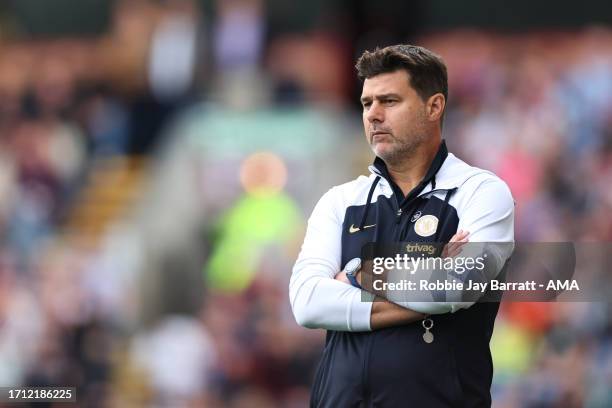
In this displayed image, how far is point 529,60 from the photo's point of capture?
11828 mm

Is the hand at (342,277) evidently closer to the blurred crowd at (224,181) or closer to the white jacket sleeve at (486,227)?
the white jacket sleeve at (486,227)

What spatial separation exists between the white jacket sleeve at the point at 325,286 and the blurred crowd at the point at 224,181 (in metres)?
4.92

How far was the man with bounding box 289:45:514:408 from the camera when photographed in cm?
359

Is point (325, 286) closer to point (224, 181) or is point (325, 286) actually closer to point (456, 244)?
point (456, 244)

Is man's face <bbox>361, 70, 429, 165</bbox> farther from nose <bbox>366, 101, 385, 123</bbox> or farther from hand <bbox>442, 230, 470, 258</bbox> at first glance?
hand <bbox>442, 230, 470, 258</bbox>

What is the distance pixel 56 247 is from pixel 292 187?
266 cm

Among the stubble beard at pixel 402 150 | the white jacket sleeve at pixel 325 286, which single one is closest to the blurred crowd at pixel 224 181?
the white jacket sleeve at pixel 325 286

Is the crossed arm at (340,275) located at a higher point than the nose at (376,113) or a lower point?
lower

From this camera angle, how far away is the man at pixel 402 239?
11.8 feet

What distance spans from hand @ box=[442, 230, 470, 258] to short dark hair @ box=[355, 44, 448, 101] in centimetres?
43

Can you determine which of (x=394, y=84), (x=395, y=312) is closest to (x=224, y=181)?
(x=394, y=84)

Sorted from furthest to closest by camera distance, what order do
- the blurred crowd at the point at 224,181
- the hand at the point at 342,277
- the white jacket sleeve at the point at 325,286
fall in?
1. the blurred crowd at the point at 224,181
2. the hand at the point at 342,277
3. the white jacket sleeve at the point at 325,286

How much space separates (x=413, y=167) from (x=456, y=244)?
301 mm

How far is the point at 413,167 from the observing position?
3793 millimetres
